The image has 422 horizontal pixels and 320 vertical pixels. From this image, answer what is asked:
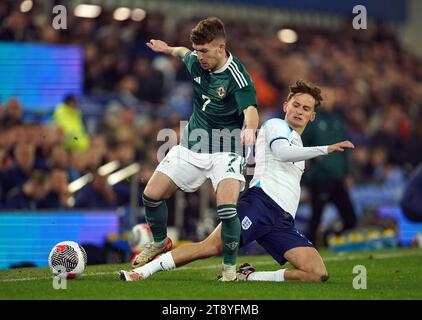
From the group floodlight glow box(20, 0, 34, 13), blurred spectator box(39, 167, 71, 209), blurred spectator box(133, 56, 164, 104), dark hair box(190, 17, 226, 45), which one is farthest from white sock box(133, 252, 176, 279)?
blurred spectator box(133, 56, 164, 104)

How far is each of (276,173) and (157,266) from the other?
1.46 meters

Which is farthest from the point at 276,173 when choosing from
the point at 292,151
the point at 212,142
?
the point at 212,142

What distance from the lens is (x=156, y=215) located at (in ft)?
31.0

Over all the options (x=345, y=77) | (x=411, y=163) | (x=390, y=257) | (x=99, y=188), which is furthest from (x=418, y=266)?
(x=345, y=77)

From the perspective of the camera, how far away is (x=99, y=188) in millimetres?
14984

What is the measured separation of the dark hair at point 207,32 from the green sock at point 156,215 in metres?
1.54

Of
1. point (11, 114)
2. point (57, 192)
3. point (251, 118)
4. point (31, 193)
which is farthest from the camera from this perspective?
point (11, 114)

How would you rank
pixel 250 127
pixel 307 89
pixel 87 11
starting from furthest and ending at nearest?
pixel 87 11 < pixel 307 89 < pixel 250 127

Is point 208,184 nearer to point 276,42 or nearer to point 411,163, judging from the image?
point 411,163

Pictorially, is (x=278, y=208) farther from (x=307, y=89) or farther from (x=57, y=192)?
(x=57, y=192)

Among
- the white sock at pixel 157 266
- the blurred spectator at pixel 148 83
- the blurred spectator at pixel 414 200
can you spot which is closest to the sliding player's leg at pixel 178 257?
the white sock at pixel 157 266

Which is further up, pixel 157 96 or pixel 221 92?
pixel 157 96

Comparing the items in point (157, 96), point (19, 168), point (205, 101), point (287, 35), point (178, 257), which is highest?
point (287, 35)

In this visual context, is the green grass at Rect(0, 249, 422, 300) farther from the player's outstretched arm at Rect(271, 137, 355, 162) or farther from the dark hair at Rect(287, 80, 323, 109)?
the dark hair at Rect(287, 80, 323, 109)
